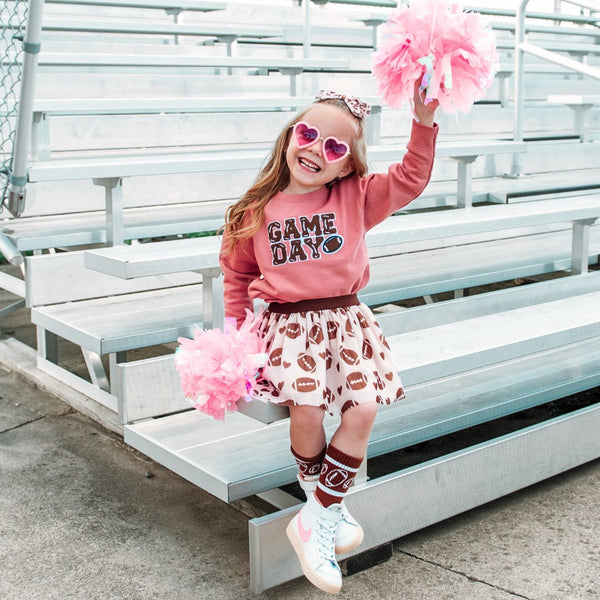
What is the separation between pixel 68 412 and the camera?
10.0 ft

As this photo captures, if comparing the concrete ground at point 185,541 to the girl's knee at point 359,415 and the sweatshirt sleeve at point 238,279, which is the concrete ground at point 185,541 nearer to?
the girl's knee at point 359,415

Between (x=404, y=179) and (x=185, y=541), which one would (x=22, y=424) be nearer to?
(x=185, y=541)

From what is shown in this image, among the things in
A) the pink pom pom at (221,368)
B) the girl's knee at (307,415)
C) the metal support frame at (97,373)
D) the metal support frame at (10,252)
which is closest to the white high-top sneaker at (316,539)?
the girl's knee at (307,415)

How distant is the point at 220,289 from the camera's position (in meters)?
2.46

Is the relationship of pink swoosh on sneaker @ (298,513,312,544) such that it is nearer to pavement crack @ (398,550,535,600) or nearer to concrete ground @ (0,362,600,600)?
concrete ground @ (0,362,600,600)

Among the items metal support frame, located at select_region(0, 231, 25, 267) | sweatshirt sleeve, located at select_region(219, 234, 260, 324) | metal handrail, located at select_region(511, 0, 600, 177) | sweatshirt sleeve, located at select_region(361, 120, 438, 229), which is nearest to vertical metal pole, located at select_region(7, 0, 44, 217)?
metal support frame, located at select_region(0, 231, 25, 267)

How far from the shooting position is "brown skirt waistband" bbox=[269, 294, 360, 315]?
1.87 metres

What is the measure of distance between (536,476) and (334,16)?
6.28 metres

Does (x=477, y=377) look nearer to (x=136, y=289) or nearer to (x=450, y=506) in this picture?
(x=450, y=506)

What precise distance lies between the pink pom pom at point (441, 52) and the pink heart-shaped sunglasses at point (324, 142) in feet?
0.52

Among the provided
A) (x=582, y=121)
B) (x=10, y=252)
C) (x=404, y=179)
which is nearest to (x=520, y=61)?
(x=582, y=121)

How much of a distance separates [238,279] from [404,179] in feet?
1.39

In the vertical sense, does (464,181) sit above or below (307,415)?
above

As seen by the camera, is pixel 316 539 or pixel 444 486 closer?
pixel 316 539
